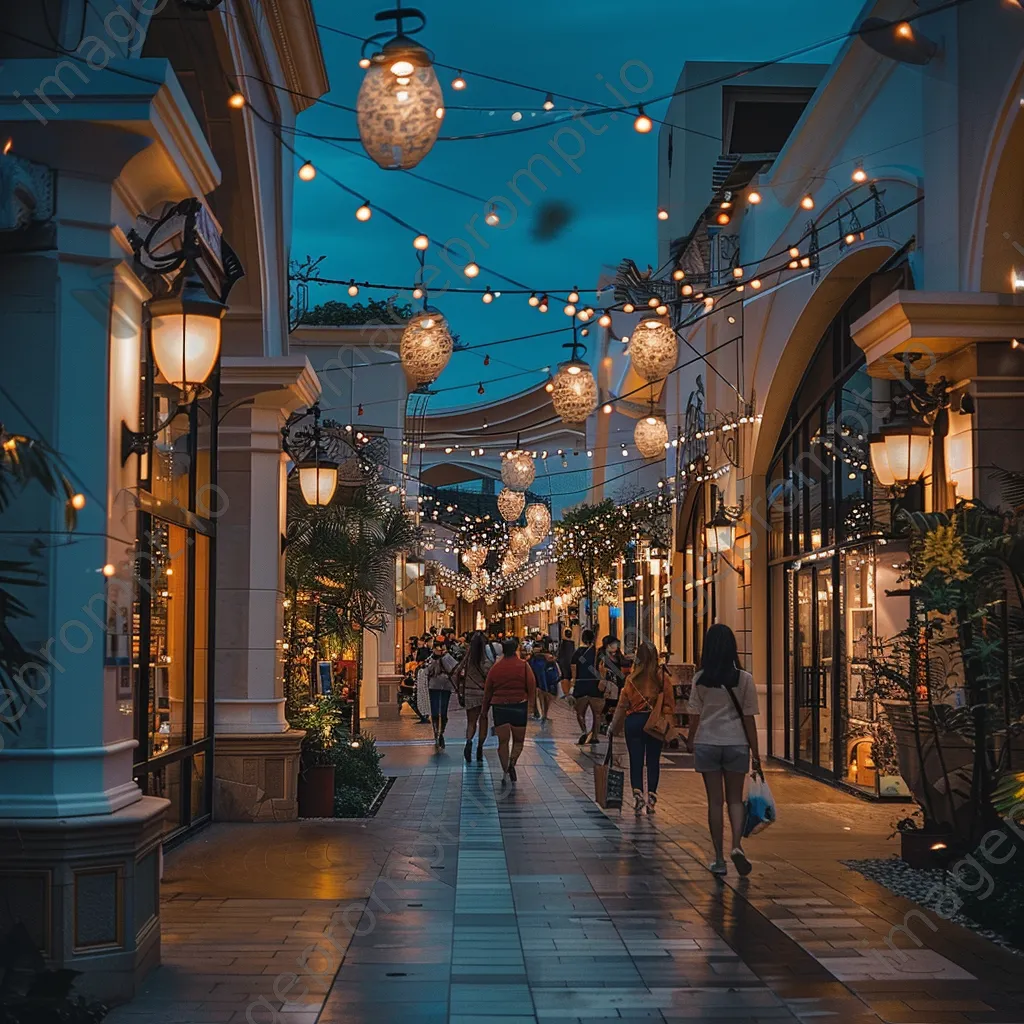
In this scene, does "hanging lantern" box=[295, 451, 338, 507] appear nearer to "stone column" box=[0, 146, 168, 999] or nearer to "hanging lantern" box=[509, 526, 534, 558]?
"stone column" box=[0, 146, 168, 999]

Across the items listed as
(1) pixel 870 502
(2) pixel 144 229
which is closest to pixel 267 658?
(2) pixel 144 229

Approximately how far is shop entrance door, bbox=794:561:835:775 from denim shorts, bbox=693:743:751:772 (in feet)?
21.7

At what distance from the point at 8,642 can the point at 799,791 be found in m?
11.9

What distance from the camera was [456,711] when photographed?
35688 millimetres

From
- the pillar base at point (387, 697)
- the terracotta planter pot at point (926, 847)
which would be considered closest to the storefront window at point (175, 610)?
the terracotta planter pot at point (926, 847)

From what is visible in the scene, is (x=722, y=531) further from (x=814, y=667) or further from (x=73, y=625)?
(x=73, y=625)

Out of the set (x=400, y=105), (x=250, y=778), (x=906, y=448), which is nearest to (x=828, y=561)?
(x=906, y=448)

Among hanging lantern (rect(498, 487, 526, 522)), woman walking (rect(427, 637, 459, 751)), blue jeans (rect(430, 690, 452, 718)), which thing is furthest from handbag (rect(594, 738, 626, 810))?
hanging lantern (rect(498, 487, 526, 522))

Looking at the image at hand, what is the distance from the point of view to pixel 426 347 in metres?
12.3

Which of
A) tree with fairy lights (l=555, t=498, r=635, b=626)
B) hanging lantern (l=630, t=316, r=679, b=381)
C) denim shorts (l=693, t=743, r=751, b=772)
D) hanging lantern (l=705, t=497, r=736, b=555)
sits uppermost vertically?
hanging lantern (l=630, t=316, r=679, b=381)

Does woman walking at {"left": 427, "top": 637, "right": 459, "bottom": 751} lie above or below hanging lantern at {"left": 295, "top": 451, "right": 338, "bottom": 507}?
below

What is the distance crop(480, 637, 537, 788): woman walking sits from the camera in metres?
16.0

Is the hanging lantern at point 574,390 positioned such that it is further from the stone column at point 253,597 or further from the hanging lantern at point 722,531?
the hanging lantern at point 722,531

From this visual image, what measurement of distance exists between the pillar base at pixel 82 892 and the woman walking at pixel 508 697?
9.74 metres
